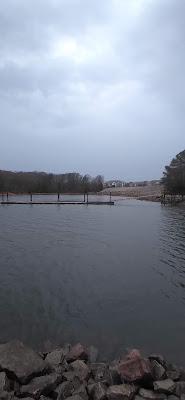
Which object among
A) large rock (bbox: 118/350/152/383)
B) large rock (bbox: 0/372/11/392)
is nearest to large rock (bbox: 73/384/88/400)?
large rock (bbox: 118/350/152/383)

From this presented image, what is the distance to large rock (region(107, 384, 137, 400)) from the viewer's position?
352 inches

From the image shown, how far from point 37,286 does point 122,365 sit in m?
10.3

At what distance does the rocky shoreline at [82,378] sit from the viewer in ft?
29.9

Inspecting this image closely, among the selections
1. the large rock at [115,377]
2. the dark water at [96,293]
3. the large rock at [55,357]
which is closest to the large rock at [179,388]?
the large rock at [115,377]

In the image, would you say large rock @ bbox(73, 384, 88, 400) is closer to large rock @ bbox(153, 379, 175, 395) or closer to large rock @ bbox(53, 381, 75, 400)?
large rock @ bbox(53, 381, 75, 400)

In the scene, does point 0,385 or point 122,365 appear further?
point 122,365

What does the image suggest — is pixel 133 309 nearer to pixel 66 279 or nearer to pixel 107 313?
pixel 107 313

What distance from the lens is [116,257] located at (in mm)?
27609

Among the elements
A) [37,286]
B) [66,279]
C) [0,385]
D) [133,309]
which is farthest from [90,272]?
[0,385]

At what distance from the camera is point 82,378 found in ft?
32.5

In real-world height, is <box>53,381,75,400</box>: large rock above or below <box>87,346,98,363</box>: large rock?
above

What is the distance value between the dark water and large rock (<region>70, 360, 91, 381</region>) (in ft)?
6.34

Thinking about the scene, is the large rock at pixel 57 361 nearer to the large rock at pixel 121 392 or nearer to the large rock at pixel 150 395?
the large rock at pixel 121 392

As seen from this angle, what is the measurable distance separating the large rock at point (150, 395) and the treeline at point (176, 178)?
91.1 m
